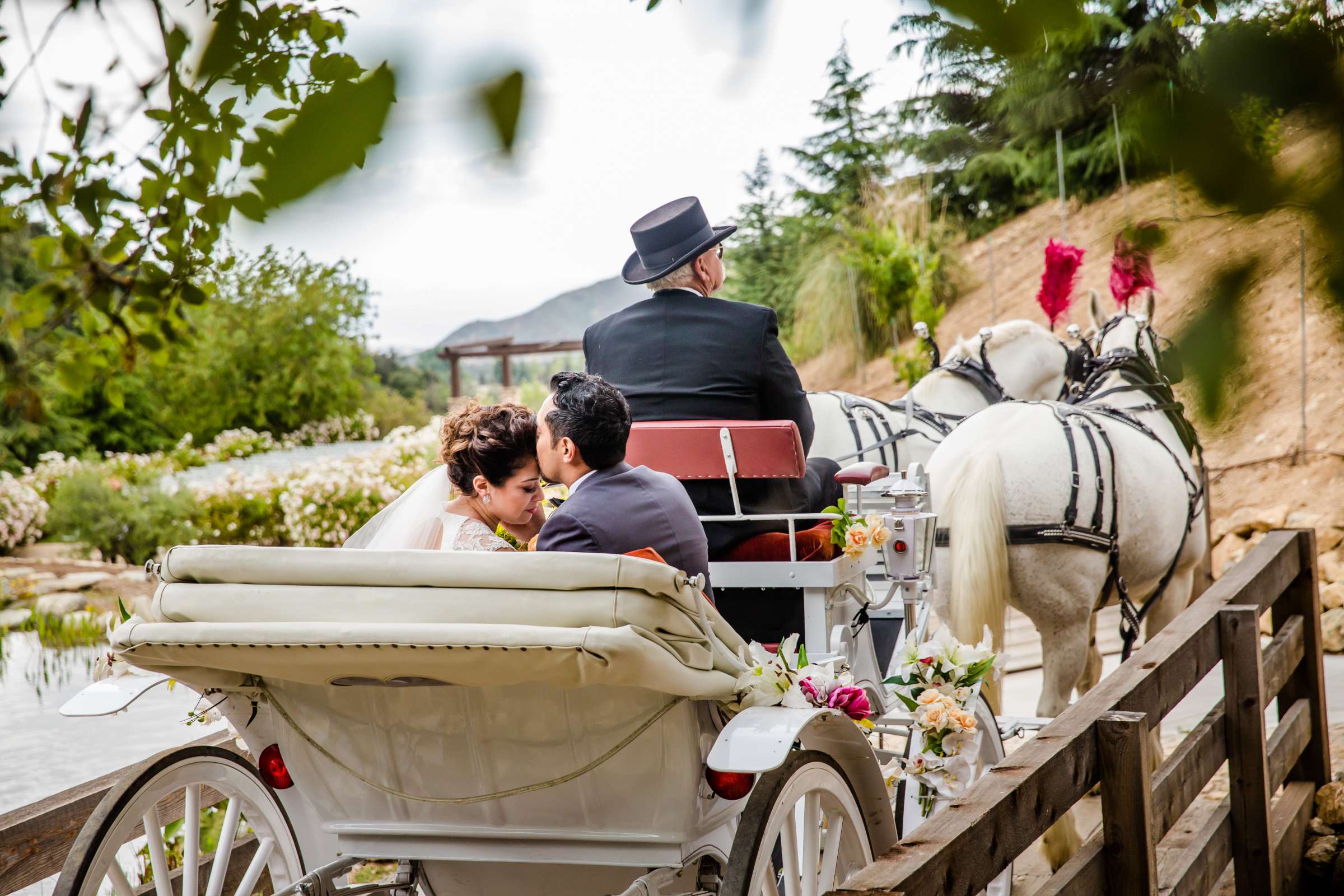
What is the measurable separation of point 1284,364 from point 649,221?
102 inches

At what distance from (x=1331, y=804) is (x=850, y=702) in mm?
2444

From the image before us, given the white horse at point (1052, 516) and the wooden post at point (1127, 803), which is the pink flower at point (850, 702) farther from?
the white horse at point (1052, 516)

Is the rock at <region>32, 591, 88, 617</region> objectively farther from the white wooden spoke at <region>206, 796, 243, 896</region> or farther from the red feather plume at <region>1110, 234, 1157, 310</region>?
the red feather plume at <region>1110, 234, 1157, 310</region>

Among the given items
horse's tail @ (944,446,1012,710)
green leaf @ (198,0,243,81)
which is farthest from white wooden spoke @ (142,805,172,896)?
horse's tail @ (944,446,1012,710)

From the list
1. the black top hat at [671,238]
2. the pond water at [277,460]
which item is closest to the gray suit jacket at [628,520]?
the black top hat at [671,238]

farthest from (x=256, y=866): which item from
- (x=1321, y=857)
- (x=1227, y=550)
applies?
(x=1227, y=550)

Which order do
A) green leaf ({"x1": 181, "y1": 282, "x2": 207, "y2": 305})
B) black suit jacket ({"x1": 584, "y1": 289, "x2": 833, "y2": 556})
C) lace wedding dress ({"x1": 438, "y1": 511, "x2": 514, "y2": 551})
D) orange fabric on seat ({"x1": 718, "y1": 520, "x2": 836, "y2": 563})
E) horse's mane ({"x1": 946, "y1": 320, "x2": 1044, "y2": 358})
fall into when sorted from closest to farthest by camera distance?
green leaf ({"x1": 181, "y1": 282, "x2": 207, "y2": 305}), lace wedding dress ({"x1": 438, "y1": 511, "x2": 514, "y2": 551}), orange fabric on seat ({"x1": 718, "y1": 520, "x2": 836, "y2": 563}), black suit jacket ({"x1": 584, "y1": 289, "x2": 833, "y2": 556}), horse's mane ({"x1": 946, "y1": 320, "x2": 1044, "y2": 358})

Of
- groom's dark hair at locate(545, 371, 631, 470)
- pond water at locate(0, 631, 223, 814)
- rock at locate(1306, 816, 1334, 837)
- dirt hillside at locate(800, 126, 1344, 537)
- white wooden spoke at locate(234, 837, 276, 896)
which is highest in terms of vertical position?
dirt hillside at locate(800, 126, 1344, 537)

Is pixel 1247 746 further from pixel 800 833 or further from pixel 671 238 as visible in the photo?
pixel 671 238

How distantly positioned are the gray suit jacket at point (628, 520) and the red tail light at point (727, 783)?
47 centimetres

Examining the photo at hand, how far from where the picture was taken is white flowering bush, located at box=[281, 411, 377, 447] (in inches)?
589

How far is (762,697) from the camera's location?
189cm

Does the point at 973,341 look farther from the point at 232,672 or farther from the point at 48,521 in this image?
the point at 48,521

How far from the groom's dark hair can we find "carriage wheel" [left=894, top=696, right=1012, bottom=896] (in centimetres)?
100
